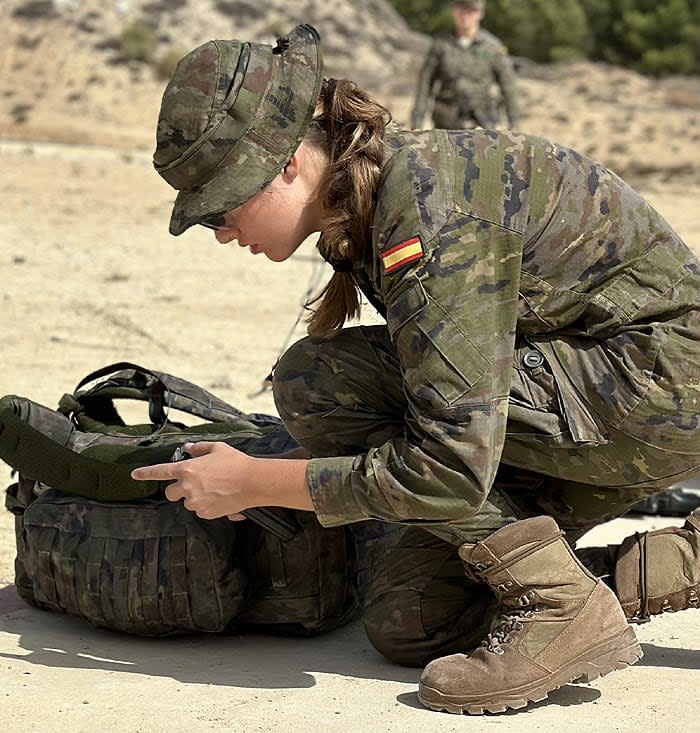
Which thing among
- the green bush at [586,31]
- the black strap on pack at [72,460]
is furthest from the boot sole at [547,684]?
the green bush at [586,31]

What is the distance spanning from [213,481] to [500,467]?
640 millimetres

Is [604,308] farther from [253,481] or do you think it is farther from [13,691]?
[13,691]

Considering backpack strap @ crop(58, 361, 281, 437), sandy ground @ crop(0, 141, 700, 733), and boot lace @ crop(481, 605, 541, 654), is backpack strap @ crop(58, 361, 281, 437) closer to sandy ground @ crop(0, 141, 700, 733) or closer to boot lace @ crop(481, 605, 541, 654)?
sandy ground @ crop(0, 141, 700, 733)

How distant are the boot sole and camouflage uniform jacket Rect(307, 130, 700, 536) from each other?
0.33m

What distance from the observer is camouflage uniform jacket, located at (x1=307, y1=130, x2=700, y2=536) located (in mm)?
2357

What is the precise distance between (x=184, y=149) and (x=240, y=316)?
4474 millimetres

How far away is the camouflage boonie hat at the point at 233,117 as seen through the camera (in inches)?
93.1

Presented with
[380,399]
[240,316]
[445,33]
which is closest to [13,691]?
[380,399]

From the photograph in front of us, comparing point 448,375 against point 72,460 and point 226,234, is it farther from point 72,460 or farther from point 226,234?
point 72,460

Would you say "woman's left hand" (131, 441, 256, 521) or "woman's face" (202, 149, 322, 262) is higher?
"woman's face" (202, 149, 322, 262)

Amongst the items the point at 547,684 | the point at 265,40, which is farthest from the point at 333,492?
the point at 265,40

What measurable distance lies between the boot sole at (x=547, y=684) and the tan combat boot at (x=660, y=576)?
16 centimetres

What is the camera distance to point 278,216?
2.45 meters

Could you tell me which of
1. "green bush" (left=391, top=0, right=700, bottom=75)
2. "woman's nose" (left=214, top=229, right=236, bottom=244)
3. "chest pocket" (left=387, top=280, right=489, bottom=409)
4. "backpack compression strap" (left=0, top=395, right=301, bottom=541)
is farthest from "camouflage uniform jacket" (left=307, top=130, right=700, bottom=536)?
"green bush" (left=391, top=0, right=700, bottom=75)
